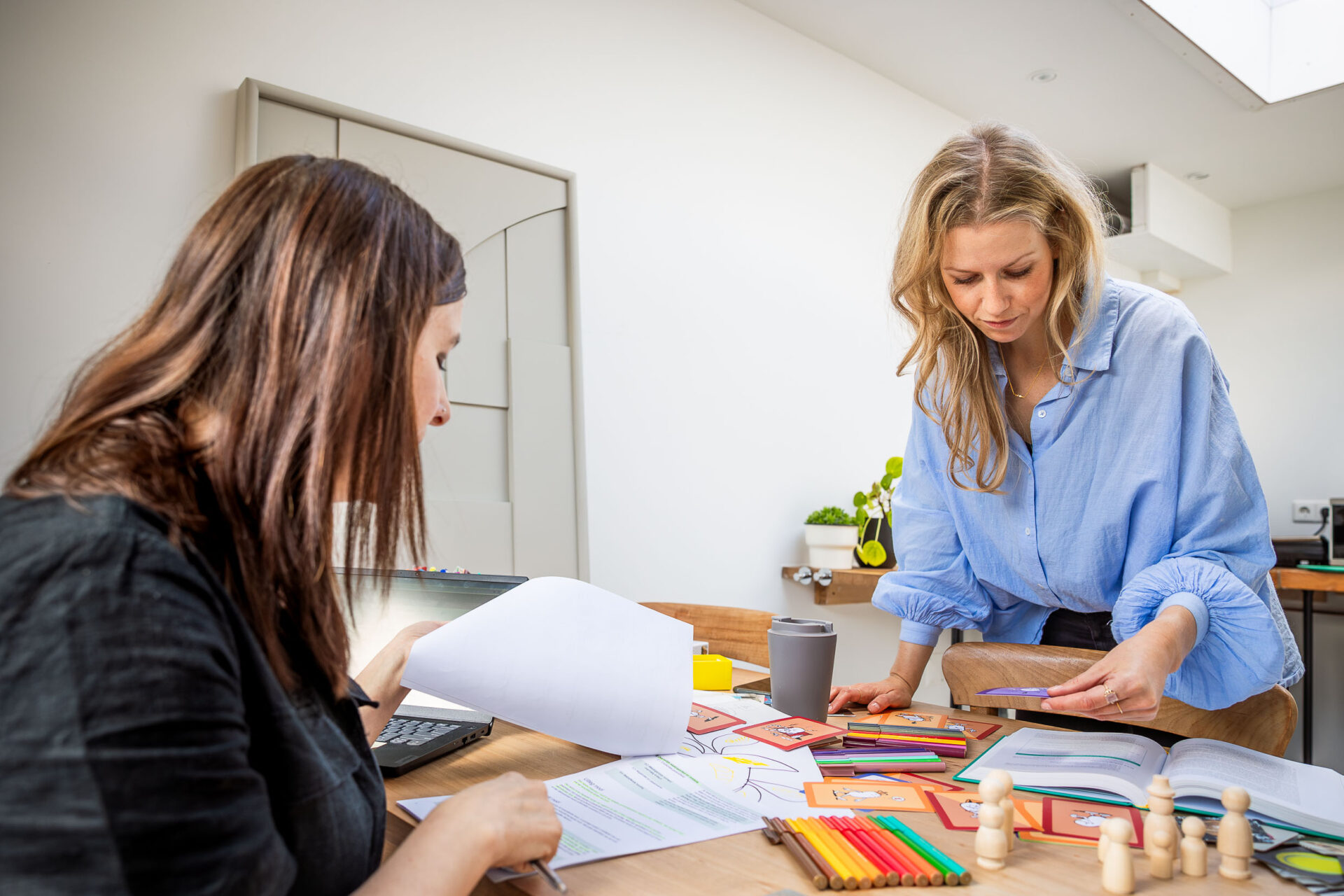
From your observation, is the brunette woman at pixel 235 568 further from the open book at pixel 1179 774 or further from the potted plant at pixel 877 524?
the potted plant at pixel 877 524

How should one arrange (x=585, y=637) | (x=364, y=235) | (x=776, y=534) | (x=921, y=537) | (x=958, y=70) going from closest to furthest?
1. (x=364, y=235)
2. (x=585, y=637)
3. (x=921, y=537)
4. (x=776, y=534)
5. (x=958, y=70)

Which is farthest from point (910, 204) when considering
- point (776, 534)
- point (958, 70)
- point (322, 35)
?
point (958, 70)

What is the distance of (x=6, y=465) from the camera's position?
1520 millimetres

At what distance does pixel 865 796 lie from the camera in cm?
76

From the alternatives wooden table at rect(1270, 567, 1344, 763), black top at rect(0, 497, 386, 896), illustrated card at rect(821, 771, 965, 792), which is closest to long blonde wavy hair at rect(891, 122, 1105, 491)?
illustrated card at rect(821, 771, 965, 792)

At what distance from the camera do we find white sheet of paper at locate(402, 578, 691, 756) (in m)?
0.82

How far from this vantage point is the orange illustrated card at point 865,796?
730 mm

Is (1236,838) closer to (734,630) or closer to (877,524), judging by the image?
(734,630)

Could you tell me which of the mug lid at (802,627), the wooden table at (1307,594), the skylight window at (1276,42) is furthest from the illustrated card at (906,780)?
the skylight window at (1276,42)

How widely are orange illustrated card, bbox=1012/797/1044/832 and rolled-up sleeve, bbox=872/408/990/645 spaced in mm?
577

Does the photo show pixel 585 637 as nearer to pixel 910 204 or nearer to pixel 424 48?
pixel 910 204

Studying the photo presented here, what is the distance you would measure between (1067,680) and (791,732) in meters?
0.42

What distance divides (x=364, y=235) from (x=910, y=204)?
0.91 m

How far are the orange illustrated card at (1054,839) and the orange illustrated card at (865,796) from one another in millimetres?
84
